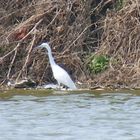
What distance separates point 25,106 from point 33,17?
485cm

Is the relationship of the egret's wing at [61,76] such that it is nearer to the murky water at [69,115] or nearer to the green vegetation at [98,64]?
the murky water at [69,115]

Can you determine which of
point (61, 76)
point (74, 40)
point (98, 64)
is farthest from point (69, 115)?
point (74, 40)

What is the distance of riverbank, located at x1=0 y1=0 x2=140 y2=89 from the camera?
15.9m

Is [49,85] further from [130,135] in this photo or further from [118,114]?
[130,135]

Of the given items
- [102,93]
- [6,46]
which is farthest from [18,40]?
[102,93]

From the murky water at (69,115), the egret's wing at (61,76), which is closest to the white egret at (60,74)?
the egret's wing at (61,76)

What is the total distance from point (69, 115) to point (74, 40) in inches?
213

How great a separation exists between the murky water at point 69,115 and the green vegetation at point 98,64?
5.60ft

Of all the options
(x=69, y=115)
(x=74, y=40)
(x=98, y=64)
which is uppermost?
(x=74, y=40)

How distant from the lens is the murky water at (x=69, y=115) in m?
9.57

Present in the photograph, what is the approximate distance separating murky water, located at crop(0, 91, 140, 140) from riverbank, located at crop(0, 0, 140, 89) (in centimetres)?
155

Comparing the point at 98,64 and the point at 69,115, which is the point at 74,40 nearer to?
the point at 98,64

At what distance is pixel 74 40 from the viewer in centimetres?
1648

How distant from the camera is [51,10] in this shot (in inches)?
671
